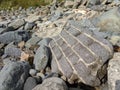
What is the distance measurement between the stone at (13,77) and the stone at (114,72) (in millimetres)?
1752

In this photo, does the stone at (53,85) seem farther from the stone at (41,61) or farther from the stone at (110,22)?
the stone at (110,22)

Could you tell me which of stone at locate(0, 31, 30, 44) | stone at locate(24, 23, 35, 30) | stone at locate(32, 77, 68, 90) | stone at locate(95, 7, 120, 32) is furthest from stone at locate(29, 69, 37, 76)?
stone at locate(24, 23, 35, 30)

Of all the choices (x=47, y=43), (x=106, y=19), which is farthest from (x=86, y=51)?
(x=106, y=19)

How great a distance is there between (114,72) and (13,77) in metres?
1.95

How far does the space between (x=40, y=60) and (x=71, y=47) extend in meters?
0.80

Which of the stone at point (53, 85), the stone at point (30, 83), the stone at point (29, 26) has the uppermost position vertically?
the stone at point (53, 85)

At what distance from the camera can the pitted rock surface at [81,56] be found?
20.6 feet

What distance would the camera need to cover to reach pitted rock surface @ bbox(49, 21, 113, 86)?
6.28 meters

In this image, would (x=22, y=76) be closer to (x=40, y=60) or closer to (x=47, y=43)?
(x=40, y=60)

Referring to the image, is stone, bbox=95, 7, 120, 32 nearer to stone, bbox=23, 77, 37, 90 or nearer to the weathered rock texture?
the weathered rock texture

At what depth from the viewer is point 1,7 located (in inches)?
1106

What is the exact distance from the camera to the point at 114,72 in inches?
237

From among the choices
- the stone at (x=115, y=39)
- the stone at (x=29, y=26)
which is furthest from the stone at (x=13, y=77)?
the stone at (x=29, y=26)

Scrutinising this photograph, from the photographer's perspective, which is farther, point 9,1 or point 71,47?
point 9,1
